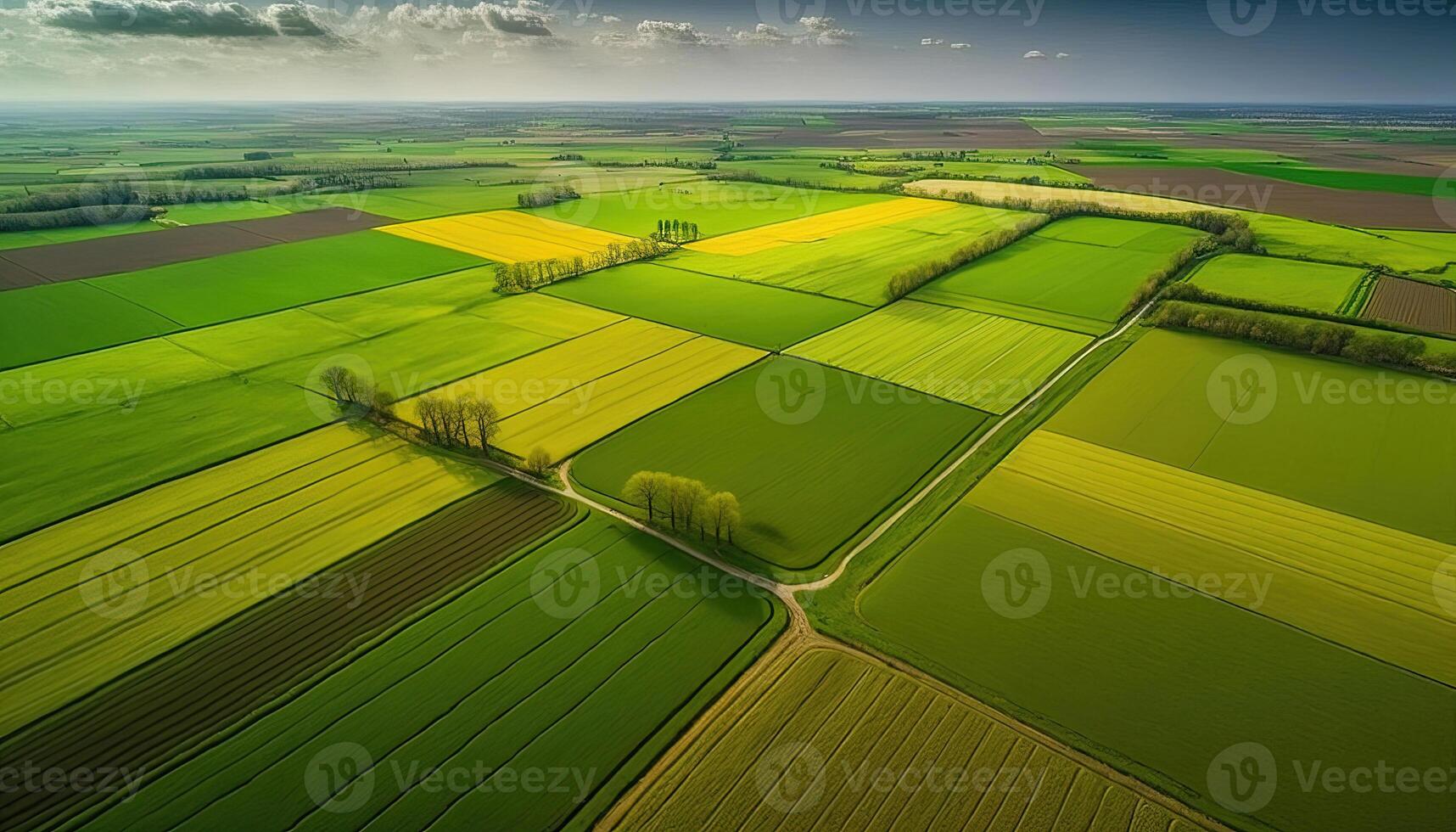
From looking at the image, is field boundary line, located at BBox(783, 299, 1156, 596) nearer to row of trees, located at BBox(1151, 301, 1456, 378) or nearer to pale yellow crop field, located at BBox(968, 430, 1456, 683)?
pale yellow crop field, located at BBox(968, 430, 1456, 683)

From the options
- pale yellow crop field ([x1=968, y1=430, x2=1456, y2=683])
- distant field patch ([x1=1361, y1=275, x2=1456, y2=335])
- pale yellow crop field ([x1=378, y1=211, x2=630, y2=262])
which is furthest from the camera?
pale yellow crop field ([x1=378, y1=211, x2=630, y2=262])

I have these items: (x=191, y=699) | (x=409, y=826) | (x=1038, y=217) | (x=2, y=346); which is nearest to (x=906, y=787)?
(x=409, y=826)

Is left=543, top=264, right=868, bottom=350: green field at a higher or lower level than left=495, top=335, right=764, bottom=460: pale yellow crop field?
higher

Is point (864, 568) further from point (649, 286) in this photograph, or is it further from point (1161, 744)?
point (649, 286)

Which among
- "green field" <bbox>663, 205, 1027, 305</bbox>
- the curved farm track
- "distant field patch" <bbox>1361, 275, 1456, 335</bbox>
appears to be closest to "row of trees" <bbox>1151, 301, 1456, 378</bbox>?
"distant field patch" <bbox>1361, 275, 1456, 335</bbox>

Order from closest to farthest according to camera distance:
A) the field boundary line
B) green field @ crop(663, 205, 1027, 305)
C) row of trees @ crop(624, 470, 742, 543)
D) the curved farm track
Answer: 1. the curved farm track
2. the field boundary line
3. row of trees @ crop(624, 470, 742, 543)
4. green field @ crop(663, 205, 1027, 305)
